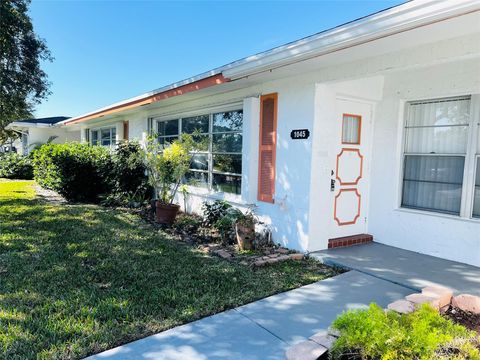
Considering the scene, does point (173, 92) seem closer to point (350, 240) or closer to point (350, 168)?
point (350, 168)

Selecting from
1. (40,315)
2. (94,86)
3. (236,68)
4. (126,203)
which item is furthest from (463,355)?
(94,86)

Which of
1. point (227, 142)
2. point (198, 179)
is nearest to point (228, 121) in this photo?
point (227, 142)

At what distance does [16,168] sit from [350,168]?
1691 centimetres

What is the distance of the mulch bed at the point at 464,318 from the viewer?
2.71 m

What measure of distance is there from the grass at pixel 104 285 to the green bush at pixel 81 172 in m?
3.12

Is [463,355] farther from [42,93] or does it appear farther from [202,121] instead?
[42,93]

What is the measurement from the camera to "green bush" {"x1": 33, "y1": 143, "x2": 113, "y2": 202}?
361 inches

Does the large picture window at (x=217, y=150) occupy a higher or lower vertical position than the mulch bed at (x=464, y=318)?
higher

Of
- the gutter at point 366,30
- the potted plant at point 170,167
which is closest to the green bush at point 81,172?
the potted plant at point 170,167

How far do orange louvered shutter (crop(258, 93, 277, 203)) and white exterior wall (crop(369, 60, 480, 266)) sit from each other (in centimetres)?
175

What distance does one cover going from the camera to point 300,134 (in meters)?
5.04

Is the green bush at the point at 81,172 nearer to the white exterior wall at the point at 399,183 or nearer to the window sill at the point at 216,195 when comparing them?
the window sill at the point at 216,195

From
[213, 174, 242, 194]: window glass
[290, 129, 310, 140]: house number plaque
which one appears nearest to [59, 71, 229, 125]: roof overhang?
[290, 129, 310, 140]: house number plaque

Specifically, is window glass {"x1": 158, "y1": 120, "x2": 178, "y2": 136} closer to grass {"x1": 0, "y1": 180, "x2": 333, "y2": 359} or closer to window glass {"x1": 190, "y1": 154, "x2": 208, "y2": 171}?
window glass {"x1": 190, "y1": 154, "x2": 208, "y2": 171}
